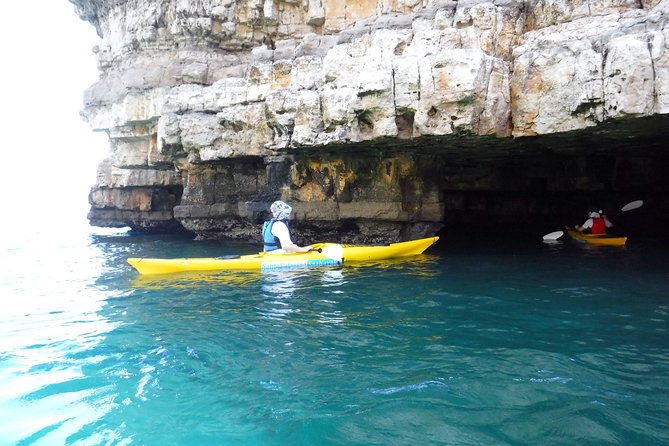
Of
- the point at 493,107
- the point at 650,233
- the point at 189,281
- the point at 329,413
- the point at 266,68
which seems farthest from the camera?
the point at 650,233

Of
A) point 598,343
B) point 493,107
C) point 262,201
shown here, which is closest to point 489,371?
point 598,343

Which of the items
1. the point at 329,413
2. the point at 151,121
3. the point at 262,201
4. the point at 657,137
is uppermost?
the point at 151,121

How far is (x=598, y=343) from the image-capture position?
4.59m

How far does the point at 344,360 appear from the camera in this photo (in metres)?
4.35

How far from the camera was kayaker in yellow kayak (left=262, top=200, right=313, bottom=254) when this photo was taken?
9.38 metres

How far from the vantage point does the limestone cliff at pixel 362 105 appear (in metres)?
7.45

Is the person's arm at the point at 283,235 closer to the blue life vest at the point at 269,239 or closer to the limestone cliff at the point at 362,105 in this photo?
the blue life vest at the point at 269,239

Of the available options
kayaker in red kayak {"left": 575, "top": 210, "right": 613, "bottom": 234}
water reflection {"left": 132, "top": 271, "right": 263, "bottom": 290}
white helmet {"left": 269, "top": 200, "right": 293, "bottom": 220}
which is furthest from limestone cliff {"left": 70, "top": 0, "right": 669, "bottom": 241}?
water reflection {"left": 132, "top": 271, "right": 263, "bottom": 290}

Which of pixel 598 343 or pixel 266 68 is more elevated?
pixel 266 68

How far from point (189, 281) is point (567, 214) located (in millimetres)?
15360

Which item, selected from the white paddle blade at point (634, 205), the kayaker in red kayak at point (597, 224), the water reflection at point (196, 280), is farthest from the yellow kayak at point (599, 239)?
the water reflection at point (196, 280)

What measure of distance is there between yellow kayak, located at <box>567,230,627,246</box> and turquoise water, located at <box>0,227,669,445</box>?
3.34m

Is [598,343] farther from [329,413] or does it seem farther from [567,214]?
[567,214]

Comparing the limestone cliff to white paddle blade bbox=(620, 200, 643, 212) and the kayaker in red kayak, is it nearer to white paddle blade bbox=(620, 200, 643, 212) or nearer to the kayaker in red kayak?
white paddle blade bbox=(620, 200, 643, 212)
